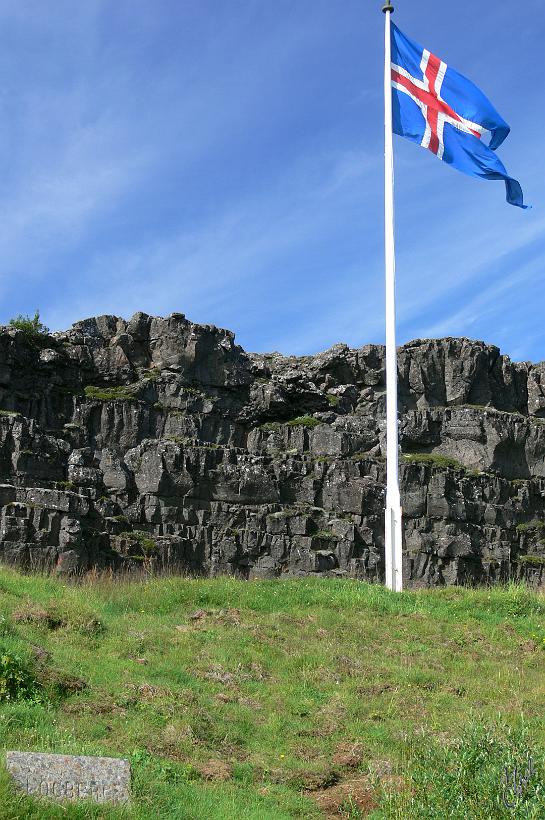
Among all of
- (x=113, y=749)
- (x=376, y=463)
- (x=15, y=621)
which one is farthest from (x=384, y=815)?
(x=376, y=463)

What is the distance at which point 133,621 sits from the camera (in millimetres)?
18000

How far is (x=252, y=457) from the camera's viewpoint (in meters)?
41.6

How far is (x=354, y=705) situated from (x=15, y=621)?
6.04 meters

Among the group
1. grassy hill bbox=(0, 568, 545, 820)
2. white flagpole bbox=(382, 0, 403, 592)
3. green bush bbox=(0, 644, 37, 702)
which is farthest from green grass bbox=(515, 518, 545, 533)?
green bush bbox=(0, 644, 37, 702)

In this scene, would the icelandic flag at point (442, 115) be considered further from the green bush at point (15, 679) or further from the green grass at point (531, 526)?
the green grass at point (531, 526)

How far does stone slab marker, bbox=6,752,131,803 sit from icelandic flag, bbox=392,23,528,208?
65.0 ft

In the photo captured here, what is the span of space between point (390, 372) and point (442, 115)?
290 inches

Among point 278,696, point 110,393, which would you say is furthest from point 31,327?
point 278,696

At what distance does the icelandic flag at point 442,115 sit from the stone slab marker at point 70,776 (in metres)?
19.8

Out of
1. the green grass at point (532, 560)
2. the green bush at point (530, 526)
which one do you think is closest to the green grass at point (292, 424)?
the green bush at point (530, 526)

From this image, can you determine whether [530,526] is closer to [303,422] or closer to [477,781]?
[303,422]

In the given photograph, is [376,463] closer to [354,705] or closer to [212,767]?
[354,705]

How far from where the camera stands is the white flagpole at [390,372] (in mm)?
23547

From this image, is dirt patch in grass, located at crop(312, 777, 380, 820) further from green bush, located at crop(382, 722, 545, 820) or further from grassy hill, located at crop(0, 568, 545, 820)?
green bush, located at crop(382, 722, 545, 820)
